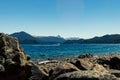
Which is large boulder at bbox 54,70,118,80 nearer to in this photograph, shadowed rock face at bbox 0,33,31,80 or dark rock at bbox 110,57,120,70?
shadowed rock face at bbox 0,33,31,80

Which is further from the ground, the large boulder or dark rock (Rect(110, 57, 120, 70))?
the large boulder

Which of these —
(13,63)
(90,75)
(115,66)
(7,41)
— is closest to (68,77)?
(90,75)

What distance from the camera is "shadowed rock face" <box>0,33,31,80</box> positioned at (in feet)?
51.0

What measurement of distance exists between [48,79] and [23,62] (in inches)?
83.3

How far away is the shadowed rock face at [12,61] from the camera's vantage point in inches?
612

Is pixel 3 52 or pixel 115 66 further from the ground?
pixel 3 52

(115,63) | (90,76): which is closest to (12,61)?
(90,76)

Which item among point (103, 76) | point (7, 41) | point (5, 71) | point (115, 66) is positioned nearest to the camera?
point (103, 76)

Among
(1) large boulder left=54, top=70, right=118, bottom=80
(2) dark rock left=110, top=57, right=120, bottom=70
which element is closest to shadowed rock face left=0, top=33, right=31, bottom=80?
(1) large boulder left=54, top=70, right=118, bottom=80

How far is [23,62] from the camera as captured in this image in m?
16.0

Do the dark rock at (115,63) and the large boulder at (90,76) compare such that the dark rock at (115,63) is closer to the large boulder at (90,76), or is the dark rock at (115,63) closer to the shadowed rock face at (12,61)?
the shadowed rock face at (12,61)

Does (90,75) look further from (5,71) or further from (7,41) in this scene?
(7,41)

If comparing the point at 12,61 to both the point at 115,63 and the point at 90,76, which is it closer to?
the point at 90,76

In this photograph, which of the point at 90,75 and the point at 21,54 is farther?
the point at 21,54
